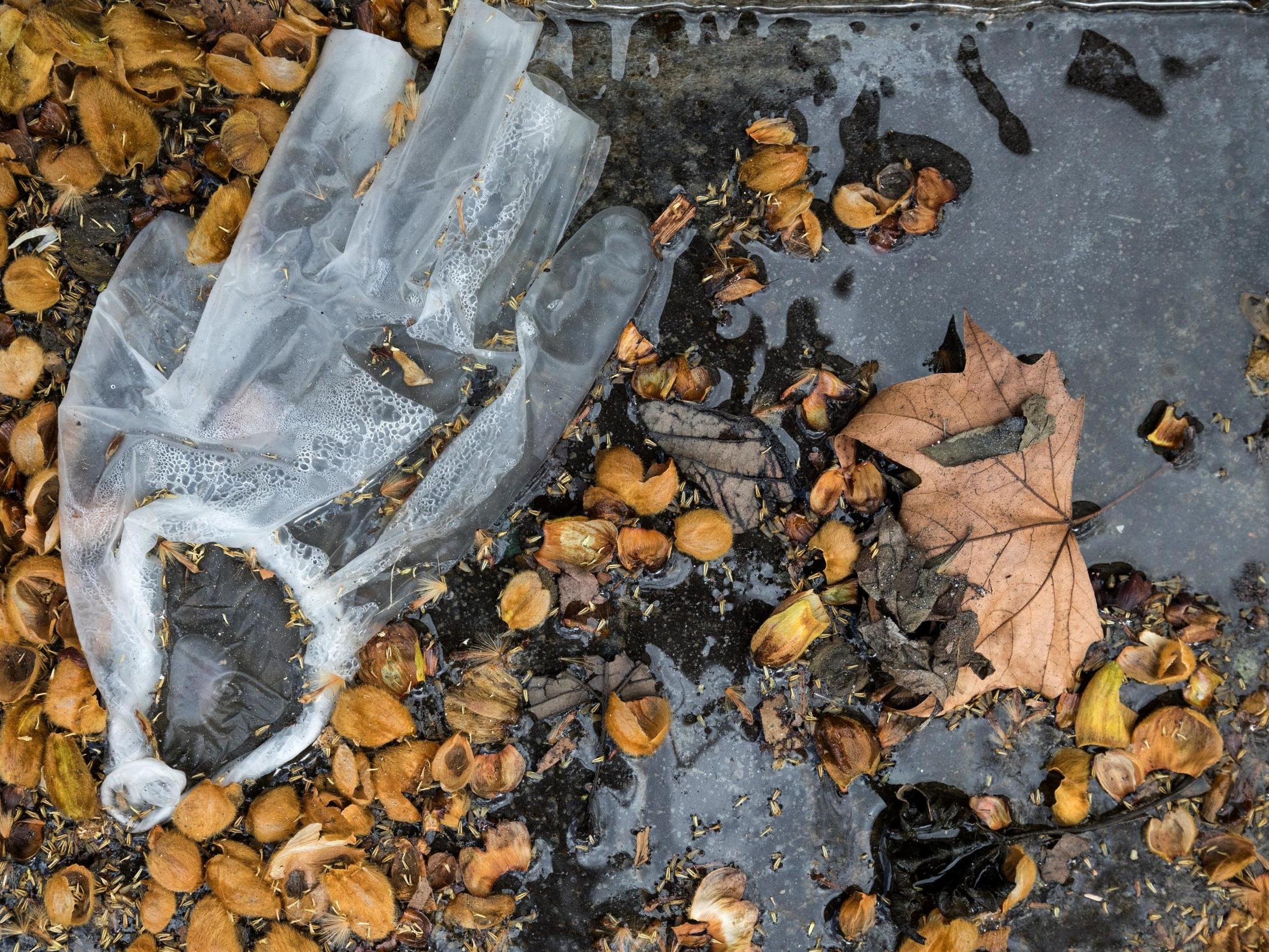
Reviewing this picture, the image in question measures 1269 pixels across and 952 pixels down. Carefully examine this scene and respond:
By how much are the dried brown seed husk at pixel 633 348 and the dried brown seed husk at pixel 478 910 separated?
170 cm

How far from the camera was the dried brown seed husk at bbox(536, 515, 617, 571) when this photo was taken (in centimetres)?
229

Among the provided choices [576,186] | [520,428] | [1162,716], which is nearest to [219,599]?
[520,428]

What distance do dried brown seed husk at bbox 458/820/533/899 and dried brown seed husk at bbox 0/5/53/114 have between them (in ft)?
8.40

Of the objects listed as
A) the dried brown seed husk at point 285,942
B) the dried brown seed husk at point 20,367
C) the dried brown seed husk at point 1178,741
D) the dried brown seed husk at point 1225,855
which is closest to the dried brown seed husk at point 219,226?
the dried brown seed husk at point 20,367

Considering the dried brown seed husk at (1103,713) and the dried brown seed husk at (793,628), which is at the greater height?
the dried brown seed husk at (793,628)

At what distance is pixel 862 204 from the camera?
2295 millimetres

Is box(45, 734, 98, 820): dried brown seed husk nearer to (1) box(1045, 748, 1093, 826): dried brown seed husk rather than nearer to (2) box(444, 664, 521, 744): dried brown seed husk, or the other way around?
(2) box(444, 664, 521, 744): dried brown seed husk

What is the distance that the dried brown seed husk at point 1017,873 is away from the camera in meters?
2.36

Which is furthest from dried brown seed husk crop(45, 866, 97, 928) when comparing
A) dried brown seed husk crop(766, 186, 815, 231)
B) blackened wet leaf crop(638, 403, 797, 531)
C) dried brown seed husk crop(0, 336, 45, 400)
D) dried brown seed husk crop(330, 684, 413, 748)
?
dried brown seed husk crop(766, 186, 815, 231)

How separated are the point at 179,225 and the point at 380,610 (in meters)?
1.29

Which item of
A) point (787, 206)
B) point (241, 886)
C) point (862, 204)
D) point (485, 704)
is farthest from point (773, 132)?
point (241, 886)

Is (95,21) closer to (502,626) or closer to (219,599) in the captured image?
(219,599)

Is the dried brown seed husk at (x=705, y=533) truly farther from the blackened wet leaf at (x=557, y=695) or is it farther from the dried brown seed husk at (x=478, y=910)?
the dried brown seed husk at (x=478, y=910)

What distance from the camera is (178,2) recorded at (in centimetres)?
225
